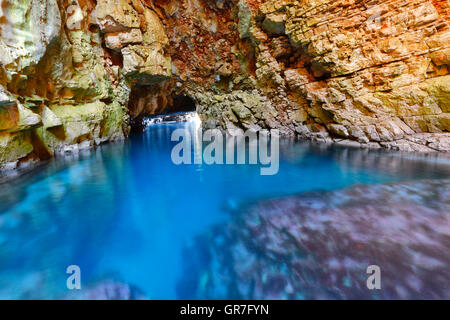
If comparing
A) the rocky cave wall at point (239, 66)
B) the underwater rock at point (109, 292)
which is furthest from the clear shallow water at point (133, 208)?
the rocky cave wall at point (239, 66)

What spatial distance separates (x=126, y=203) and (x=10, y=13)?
7.05 meters

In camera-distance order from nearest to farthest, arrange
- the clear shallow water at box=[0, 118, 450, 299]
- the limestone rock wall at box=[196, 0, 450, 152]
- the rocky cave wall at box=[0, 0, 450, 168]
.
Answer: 1. the clear shallow water at box=[0, 118, 450, 299]
2. the rocky cave wall at box=[0, 0, 450, 168]
3. the limestone rock wall at box=[196, 0, 450, 152]

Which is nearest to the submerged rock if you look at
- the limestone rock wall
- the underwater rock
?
the underwater rock

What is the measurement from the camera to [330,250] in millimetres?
3166

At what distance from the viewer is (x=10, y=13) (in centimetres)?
641

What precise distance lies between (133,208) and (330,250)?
415 centimetres

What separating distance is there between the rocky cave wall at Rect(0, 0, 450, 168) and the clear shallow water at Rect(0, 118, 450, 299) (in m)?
2.05

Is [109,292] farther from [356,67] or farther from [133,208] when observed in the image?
[356,67]

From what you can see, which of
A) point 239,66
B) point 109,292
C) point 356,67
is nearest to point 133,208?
point 109,292

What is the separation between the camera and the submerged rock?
2.53m

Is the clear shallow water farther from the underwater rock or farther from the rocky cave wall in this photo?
the rocky cave wall

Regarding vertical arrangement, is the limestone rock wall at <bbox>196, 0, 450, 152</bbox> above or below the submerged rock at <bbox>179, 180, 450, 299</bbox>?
above

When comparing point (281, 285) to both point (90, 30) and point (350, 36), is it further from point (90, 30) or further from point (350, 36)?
point (90, 30)

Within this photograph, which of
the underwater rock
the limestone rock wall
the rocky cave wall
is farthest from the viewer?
the limestone rock wall
